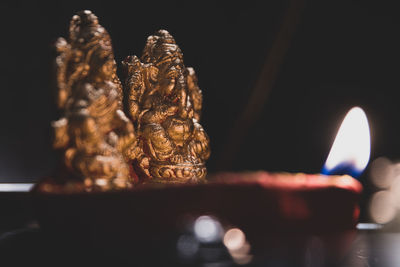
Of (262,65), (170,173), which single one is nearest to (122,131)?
(170,173)

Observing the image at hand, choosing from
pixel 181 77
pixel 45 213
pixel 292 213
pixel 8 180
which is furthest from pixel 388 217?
pixel 8 180

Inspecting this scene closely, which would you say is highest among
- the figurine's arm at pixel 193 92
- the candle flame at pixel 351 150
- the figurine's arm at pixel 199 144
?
the figurine's arm at pixel 193 92

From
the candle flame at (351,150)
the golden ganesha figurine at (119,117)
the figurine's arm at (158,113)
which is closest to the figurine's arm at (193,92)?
the golden ganesha figurine at (119,117)

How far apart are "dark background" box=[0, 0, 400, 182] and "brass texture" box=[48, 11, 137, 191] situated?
53 cm

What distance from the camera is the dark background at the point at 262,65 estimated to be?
4.09ft

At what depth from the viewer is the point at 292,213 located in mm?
482

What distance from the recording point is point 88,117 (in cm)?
67

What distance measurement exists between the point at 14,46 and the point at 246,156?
84 centimetres

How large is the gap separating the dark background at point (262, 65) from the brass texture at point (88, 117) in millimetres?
528

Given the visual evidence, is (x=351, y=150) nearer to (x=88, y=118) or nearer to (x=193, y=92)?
(x=88, y=118)

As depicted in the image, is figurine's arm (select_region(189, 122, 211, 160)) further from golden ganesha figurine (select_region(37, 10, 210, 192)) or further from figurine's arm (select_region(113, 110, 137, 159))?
figurine's arm (select_region(113, 110, 137, 159))

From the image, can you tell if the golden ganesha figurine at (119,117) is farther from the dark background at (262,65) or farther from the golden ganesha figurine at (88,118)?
the dark background at (262,65)

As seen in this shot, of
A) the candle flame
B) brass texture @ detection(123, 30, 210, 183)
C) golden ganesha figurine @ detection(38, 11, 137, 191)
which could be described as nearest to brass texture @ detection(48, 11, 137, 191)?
golden ganesha figurine @ detection(38, 11, 137, 191)

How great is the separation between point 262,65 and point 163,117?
629 mm
